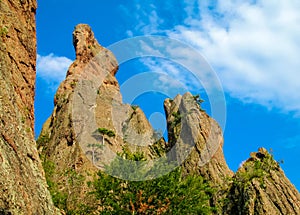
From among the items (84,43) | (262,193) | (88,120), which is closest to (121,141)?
(88,120)

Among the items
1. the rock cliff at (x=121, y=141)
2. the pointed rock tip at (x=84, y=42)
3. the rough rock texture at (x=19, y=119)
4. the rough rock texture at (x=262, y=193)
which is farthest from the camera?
the pointed rock tip at (x=84, y=42)

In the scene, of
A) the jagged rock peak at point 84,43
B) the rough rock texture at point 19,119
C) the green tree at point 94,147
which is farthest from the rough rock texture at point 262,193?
the jagged rock peak at point 84,43

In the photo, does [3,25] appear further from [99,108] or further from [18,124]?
[99,108]

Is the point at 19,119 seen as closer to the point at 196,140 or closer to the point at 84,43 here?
the point at 196,140

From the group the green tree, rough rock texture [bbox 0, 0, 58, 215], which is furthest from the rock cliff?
rough rock texture [bbox 0, 0, 58, 215]

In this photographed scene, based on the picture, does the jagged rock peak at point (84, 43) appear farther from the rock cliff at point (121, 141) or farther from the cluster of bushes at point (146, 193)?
the cluster of bushes at point (146, 193)

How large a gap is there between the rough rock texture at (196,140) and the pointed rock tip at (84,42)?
81.6ft

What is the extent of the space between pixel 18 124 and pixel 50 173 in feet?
110

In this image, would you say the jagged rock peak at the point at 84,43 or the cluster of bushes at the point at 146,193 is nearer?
the cluster of bushes at the point at 146,193

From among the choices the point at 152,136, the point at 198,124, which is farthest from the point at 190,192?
the point at 152,136

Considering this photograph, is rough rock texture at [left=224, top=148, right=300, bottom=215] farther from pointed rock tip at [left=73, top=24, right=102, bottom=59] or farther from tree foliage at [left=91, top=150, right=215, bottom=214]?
pointed rock tip at [left=73, top=24, right=102, bottom=59]

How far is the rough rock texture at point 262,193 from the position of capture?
51312 millimetres

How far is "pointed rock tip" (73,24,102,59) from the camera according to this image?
88.1 meters

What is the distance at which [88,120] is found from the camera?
70562 millimetres
